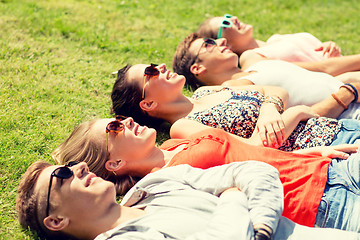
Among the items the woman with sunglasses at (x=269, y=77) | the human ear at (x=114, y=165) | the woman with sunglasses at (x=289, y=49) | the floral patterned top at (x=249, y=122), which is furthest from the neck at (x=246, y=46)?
the human ear at (x=114, y=165)

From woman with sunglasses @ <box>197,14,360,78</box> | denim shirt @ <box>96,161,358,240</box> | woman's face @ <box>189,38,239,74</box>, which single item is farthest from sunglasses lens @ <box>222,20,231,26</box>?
denim shirt @ <box>96,161,358,240</box>

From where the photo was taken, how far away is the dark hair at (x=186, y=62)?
18.8ft

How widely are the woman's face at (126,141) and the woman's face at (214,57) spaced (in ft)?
6.65

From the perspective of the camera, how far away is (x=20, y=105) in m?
5.00

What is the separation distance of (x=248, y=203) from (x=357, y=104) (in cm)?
262

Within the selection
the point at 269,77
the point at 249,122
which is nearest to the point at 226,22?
the point at 269,77

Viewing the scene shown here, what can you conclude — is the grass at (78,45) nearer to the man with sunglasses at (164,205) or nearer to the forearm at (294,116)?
the man with sunglasses at (164,205)

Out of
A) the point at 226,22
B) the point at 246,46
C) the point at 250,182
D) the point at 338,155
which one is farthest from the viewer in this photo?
the point at 246,46

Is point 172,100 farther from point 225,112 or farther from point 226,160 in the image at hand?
point 226,160

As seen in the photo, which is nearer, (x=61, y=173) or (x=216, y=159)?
(x=61, y=173)

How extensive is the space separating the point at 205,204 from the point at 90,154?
1.36 meters

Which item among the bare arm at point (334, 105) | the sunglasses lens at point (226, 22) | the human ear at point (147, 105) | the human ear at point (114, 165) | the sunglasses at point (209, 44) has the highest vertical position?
the sunglasses lens at point (226, 22)

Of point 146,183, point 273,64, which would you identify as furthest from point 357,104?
point 146,183

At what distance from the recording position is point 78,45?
255 inches
